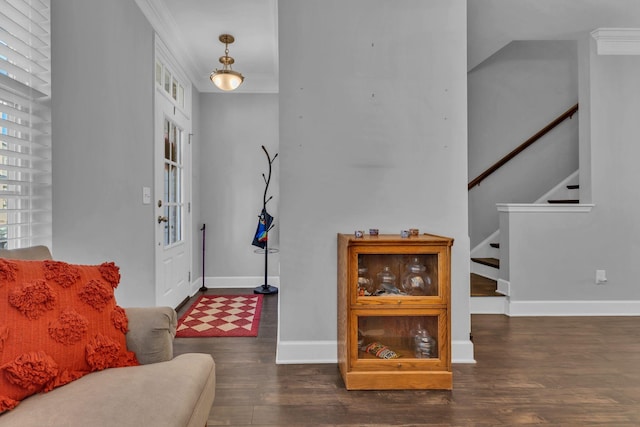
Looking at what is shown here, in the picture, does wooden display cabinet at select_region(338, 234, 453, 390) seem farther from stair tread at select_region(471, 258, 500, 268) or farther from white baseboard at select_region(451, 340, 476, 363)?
stair tread at select_region(471, 258, 500, 268)

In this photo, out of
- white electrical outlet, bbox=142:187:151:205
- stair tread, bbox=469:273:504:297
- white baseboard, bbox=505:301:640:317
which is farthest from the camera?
stair tread, bbox=469:273:504:297

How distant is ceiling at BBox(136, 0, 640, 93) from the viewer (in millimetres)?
3004

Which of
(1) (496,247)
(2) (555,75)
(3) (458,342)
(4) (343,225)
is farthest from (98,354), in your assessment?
(2) (555,75)

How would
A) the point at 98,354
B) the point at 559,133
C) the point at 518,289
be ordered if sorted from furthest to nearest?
the point at 559,133
the point at 518,289
the point at 98,354

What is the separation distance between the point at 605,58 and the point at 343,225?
3033 millimetres

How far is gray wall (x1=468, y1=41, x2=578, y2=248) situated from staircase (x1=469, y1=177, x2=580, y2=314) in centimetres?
30

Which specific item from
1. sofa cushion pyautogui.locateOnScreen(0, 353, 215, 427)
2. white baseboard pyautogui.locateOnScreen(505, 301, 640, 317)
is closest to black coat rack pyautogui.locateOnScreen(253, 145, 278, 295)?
white baseboard pyautogui.locateOnScreen(505, 301, 640, 317)

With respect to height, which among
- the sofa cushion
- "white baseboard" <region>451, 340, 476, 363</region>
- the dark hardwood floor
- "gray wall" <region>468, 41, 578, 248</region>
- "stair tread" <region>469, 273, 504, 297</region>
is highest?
"gray wall" <region>468, 41, 578, 248</region>

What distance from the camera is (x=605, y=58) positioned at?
136 inches

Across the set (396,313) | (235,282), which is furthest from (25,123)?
(235,282)

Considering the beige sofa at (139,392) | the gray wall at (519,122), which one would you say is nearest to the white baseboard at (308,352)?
the beige sofa at (139,392)

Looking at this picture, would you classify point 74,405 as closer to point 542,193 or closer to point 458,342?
point 458,342

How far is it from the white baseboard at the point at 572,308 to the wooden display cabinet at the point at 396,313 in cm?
171

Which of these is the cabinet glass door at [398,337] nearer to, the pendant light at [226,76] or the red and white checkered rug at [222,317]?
the red and white checkered rug at [222,317]
